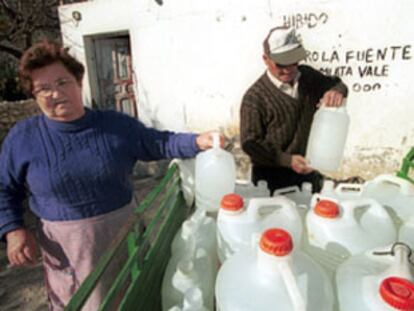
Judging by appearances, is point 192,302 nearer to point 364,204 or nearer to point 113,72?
point 364,204

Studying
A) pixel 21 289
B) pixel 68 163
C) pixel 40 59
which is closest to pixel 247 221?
pixel 68 163

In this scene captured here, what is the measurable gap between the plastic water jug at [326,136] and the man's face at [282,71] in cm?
28

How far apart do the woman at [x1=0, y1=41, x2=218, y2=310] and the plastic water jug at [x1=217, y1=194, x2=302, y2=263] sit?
1.55ft

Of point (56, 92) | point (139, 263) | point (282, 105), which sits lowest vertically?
point (139, 263)

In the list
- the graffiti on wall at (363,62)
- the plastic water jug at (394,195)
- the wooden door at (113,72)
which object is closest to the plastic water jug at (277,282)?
the plastic water jug at (394,195)

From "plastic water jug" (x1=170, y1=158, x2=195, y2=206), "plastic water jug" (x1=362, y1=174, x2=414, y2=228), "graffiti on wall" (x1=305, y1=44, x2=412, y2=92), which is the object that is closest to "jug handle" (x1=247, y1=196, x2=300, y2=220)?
"plastic water jug" (x1=362, y1=174, x2=414, y2=228)

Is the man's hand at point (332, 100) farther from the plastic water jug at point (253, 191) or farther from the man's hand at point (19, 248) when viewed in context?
the man's hand at point (19, 248)

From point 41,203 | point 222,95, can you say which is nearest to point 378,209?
point 41,203

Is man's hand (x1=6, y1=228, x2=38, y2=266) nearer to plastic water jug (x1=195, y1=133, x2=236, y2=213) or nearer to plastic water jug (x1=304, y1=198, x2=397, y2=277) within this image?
plastic water jug (x1=195, y1=133, x2=236, y2=213)

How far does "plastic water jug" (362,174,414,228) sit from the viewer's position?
122 cm

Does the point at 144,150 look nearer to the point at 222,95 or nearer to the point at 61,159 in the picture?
the point at 61,159

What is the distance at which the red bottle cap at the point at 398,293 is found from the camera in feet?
2.23

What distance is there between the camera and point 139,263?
1.16 meters

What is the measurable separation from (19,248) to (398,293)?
141 centimetres
